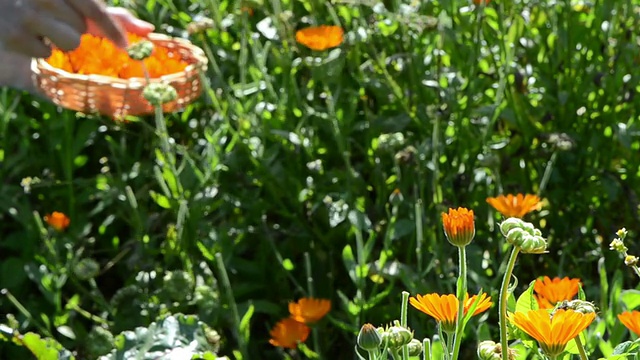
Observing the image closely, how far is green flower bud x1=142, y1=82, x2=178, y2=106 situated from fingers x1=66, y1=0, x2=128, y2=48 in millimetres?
141

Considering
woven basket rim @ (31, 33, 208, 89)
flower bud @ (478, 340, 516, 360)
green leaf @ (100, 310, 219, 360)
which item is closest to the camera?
flower bud @ (478, 340, 516, 360)

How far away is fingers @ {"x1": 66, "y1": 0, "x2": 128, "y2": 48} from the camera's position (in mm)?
1710

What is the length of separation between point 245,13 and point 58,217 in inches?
20.3

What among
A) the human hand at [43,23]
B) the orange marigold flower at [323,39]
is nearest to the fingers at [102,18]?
the human hand at [43,23]

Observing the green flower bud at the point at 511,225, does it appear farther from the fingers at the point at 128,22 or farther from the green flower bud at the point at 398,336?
the fingers at the point at 128,22

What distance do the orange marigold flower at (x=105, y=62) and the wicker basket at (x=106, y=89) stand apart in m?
0.03

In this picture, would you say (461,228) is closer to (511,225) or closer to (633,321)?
(511,225)

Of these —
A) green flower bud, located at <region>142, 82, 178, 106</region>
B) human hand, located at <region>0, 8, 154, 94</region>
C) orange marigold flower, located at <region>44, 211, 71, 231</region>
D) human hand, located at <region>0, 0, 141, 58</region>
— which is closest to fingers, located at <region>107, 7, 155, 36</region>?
human hand, located at <region>0, 8, 154, 94</region>

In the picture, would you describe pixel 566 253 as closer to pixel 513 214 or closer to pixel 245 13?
pixel 513 214

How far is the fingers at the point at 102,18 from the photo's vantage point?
5.61ft

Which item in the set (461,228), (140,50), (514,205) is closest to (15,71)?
(140,50)

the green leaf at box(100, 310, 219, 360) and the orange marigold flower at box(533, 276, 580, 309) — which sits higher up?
the orange marigold flower at box(533, 276, 580, 309)

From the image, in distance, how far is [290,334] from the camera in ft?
5.39

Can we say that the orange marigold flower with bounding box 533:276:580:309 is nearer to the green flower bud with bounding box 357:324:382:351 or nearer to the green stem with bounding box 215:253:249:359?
Result: the green flower bud with bounding box 357:324:382:351
